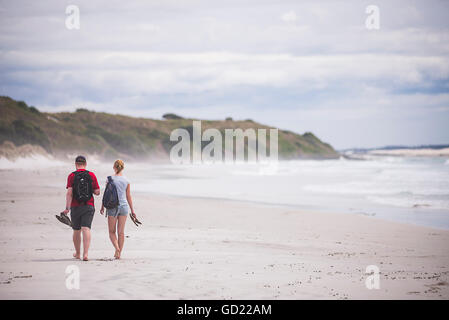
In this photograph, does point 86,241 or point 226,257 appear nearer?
point 86,241

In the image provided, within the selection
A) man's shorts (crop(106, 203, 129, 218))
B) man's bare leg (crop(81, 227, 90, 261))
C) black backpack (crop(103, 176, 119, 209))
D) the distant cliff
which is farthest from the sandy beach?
the distant cliff

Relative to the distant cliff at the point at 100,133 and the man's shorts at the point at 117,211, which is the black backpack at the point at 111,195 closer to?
the man's shorts at the point at 117,211

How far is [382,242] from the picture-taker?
12188mm

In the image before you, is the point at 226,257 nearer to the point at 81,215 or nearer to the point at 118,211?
the point at 118,211

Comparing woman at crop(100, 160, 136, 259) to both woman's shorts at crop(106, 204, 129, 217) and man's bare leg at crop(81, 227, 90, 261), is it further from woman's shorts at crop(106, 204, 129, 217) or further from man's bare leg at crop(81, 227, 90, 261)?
man's bare leg at crop(81, 227, 90, 261)

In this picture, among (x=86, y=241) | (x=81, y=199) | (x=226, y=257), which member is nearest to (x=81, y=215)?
(x=81, y=199)

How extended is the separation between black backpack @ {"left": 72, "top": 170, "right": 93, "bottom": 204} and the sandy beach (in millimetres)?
1035

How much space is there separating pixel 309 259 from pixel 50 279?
180 inches

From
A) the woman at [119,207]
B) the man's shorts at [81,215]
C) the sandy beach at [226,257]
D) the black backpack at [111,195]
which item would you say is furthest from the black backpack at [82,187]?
the sandy beach at [226,257]

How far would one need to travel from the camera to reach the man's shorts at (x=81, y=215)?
869cm

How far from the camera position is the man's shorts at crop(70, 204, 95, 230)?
8688mm

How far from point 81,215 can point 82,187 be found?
0.50 meters

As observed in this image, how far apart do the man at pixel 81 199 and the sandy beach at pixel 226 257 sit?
431 mm

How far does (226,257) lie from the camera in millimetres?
9297
